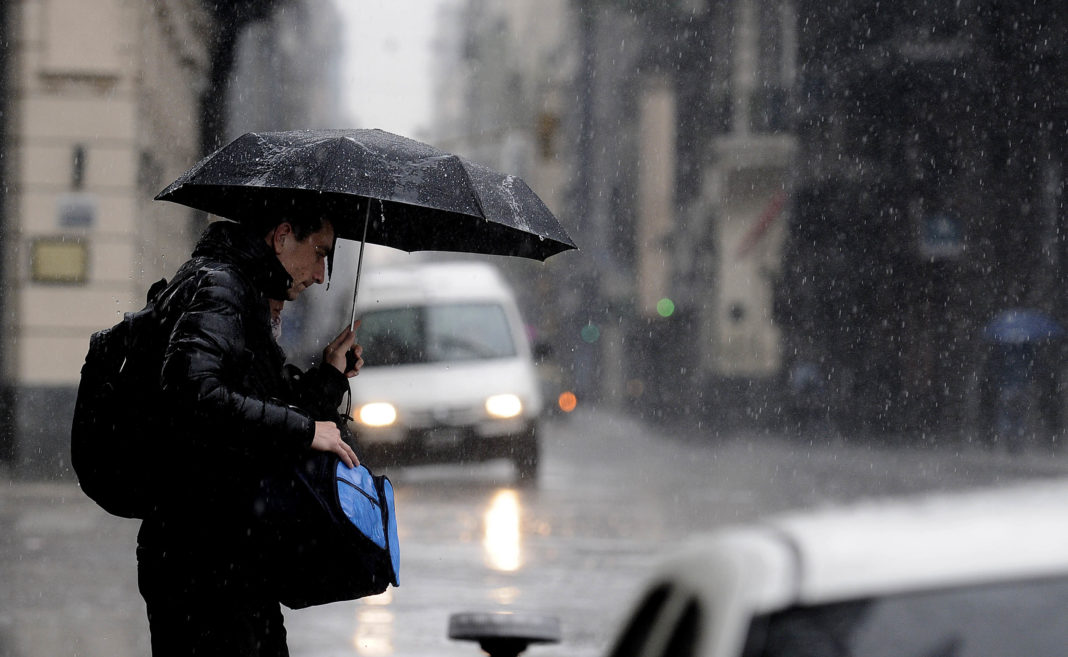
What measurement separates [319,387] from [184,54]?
16.4m

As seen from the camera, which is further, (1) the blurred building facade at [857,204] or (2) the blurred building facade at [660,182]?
(2) the blurred building facade at [660,182]

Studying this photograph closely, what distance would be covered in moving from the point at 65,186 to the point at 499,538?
261 inches

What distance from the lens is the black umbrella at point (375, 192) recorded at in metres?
3.93

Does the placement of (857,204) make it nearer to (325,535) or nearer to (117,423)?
(325,535)

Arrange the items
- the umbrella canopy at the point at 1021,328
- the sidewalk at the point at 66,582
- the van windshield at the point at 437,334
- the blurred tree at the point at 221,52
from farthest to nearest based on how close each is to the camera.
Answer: the umbrella canopy at the point at 1021,328 → the blurred tree at the point at 221,52 → the van windshield at the point at 437,334 → the sidewalk at the point at 66,582

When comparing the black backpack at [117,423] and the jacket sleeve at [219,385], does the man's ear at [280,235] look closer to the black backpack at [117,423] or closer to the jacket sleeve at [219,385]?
the jacket sleeve at [219,385]

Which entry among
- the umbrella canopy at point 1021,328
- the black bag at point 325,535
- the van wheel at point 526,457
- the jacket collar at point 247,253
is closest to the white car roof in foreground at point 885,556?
the black bag at point 325,535

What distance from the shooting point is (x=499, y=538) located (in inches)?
452

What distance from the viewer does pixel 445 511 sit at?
1356cm

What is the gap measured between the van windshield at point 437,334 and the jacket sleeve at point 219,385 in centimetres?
1356

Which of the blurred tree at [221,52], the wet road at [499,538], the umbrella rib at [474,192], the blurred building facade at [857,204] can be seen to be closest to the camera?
the umbrella rib at [474,192]

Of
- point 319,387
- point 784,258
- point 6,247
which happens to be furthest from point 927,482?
point 319,387

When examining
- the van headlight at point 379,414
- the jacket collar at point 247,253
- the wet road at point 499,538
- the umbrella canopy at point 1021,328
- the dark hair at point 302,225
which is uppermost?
the dark hair at point 302,225

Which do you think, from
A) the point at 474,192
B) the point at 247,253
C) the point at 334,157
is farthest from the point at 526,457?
the point at 247,253
